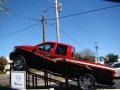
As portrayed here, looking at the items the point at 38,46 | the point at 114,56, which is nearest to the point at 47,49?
the point at 38,46

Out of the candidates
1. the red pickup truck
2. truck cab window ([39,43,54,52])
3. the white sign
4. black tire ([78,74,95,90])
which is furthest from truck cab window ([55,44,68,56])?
→ the white sign

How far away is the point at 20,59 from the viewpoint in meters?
19.2

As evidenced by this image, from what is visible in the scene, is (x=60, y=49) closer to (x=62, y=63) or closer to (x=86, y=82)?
(x=62, y=63)

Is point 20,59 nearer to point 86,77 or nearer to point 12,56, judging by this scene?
point 12,56

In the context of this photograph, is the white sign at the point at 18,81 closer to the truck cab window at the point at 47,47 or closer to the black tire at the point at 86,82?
the truck cab window at the point at 47,47

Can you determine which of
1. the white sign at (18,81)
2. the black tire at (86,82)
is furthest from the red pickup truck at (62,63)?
the white sign at (18,81)

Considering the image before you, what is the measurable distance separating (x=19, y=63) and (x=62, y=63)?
2.38 meters

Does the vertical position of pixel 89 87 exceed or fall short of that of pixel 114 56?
it falls short

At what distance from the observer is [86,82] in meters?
18.3

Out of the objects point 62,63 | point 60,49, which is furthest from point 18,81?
point 60,49

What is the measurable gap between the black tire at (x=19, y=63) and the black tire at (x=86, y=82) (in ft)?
10.0

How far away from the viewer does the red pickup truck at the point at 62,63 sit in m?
18.2

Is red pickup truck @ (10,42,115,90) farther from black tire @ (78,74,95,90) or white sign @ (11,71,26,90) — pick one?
white sign @ (11,71,26,90)

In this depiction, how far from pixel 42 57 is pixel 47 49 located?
0.54 metres
